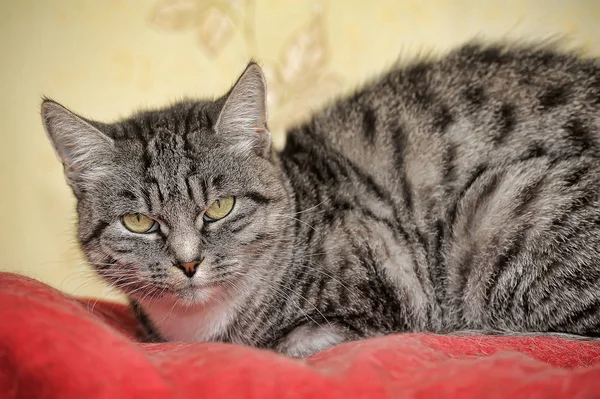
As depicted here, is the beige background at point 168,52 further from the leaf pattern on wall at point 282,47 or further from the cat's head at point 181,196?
the cat's head at point 181,196

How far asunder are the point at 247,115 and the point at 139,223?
1.13 feet

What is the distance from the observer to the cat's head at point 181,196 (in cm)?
107

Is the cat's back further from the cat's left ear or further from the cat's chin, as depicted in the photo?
the cat's chin

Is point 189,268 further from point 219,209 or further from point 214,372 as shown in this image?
point 214,372

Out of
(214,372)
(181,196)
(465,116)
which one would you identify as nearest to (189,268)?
(181,196)

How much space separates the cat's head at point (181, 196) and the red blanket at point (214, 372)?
347mm

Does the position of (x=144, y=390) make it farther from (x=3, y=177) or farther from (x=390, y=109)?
(x=3, y=177)

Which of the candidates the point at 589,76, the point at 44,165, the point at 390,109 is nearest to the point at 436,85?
the point at 390,109

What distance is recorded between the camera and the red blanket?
1.97ft

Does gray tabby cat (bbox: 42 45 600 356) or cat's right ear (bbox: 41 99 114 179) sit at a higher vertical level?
cat's right ear (bbox: 41 99 114 179)

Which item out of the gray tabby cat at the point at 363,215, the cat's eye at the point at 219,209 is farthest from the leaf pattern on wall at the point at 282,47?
the cat's eye at the point at 219,209

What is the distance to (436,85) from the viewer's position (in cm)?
133

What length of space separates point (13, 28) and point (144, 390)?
1586 mm

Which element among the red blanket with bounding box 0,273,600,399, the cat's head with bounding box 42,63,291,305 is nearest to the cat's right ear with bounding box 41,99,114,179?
the cat's head with bounding box 42,63,291,305
